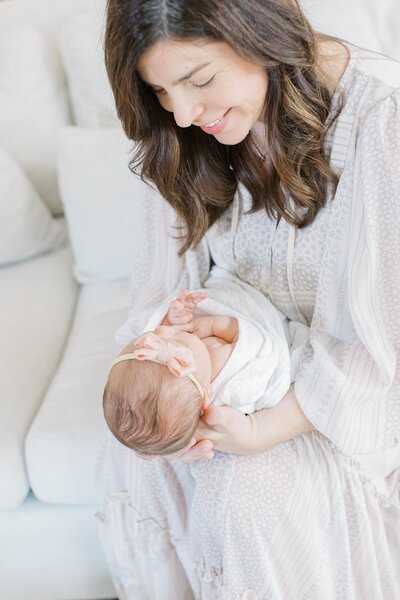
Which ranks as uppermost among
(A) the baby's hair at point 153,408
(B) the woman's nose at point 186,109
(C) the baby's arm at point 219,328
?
(B) the woman's nose at point 186,109

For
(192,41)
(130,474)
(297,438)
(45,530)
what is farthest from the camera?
(45,530)

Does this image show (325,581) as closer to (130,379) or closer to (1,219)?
(130,379)

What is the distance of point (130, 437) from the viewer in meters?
1.08

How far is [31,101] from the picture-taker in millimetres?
1889

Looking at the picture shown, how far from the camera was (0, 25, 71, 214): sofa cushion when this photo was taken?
1833 mm

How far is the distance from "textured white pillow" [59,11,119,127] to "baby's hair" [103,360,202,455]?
92cm

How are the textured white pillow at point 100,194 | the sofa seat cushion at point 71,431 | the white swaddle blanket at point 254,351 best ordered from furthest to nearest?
1. the textured white pillow at point 100,194
2. the sofa seat cushion at point 71,431
3. the white swaddle blanket at point 254,351

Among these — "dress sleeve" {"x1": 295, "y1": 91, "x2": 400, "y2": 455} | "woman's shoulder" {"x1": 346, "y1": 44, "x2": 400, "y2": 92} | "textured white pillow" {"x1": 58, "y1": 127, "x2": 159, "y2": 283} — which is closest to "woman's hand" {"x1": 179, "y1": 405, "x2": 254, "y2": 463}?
"dress sleeve" {"x1": 295, "y1": 91, "x2": 400, "y2": 455}

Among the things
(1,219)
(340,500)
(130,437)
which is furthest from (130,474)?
(1,219)

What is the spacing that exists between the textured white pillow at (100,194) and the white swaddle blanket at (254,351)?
0.50m

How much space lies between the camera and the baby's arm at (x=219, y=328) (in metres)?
1.24

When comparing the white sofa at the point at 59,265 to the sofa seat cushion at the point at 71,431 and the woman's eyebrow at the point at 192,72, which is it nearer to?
the sofa seat cushion at the point at 71,431

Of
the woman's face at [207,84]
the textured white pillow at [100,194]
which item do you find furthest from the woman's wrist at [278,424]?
the textured white pillow at [100,194]

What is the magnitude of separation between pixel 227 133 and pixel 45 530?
0.89 meters
